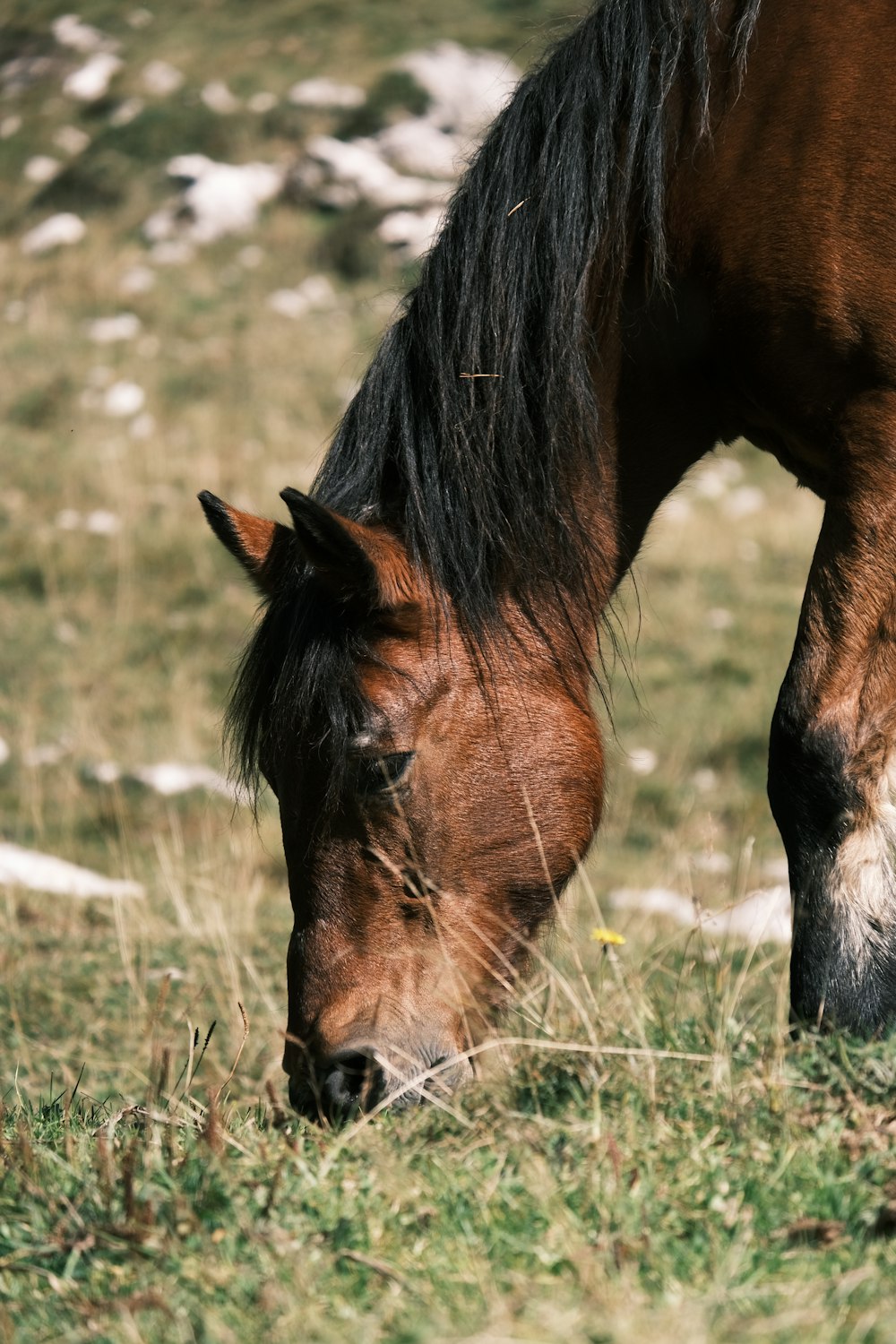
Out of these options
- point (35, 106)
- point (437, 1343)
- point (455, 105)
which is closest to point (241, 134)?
point (455, 105)

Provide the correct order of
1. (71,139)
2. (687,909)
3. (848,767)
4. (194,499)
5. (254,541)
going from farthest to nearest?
1. (71,139)
2. (194,499)
3. (687,909)
4. (254,541)
5. (848,767)

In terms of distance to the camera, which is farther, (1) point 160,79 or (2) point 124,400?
(1) point 160,79

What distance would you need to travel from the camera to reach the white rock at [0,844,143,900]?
5.73m

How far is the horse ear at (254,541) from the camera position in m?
3.16

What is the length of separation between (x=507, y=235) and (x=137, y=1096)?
94.5 inches

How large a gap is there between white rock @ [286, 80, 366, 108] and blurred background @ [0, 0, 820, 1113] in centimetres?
5

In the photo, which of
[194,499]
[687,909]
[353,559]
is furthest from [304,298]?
[353,559]

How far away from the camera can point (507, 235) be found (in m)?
3.08

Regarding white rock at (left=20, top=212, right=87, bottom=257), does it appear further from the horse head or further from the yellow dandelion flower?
the yellow dandelion flower

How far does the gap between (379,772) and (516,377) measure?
90 centimetres

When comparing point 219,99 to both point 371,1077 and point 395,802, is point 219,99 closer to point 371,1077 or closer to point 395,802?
point 395,802

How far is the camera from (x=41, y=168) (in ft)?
57.3

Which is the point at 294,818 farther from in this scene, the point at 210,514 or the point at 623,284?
the point at 623,284

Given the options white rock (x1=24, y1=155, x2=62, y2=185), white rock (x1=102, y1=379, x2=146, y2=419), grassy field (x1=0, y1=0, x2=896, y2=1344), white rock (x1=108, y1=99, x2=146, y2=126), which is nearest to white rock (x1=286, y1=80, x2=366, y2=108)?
white rock (x1=108, y1=99, x2=146, y2=126)
